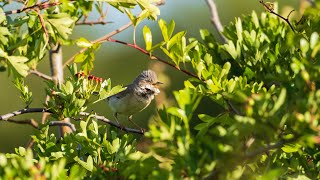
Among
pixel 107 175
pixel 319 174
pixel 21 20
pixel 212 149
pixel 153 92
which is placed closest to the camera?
pixel 212 149

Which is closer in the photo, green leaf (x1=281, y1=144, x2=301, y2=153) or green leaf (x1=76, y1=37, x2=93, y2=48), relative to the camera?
green leaf (x1=281, y1=144, x2=301, y2=153)

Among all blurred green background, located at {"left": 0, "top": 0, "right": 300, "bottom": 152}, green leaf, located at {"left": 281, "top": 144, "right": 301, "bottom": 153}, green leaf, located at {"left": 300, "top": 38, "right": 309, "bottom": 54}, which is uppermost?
green leaf, located at {"left": 300, "top": 38, "right": 309, "bottom": 54}

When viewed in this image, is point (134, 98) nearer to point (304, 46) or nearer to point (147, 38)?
point (147, 38)

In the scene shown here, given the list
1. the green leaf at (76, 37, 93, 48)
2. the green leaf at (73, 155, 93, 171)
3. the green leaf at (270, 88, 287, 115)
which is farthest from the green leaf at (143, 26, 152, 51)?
the green leaf at (270, 88, 287, 115)

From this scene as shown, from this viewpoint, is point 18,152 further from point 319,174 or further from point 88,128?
point 319,174

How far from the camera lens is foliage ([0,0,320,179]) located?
254 centimetres

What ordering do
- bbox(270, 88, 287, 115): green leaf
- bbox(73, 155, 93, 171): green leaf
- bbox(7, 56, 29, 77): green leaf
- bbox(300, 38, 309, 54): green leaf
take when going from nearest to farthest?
1. bbox(270, 88, 287, 115): green leaf
2. bbox(300, 38, 309, 54): green leaf
3. bbox(73, 155, 93, 171): green leaf
4. bbox(7, 56, 29, 77): green leaf

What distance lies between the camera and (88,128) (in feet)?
12.5

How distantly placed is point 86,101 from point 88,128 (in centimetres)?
33

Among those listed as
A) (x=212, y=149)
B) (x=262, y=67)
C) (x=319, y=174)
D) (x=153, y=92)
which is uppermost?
(x=212, y=149)

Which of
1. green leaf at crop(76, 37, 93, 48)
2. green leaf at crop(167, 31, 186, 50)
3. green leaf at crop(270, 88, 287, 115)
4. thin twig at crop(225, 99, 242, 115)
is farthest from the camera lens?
green leaf at crop(76, 37, 93, 48)

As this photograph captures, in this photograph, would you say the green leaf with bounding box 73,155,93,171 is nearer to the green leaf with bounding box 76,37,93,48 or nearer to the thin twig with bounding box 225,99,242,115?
the thin twig with bounding box 225,99,242,115

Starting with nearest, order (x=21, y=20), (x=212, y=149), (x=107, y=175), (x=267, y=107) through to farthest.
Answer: (x=212, y=149) → (x=267, y=107) → (x=107, y=175) → (x=21, y=20)

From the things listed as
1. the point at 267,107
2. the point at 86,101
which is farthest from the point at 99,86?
the point at 267,107
